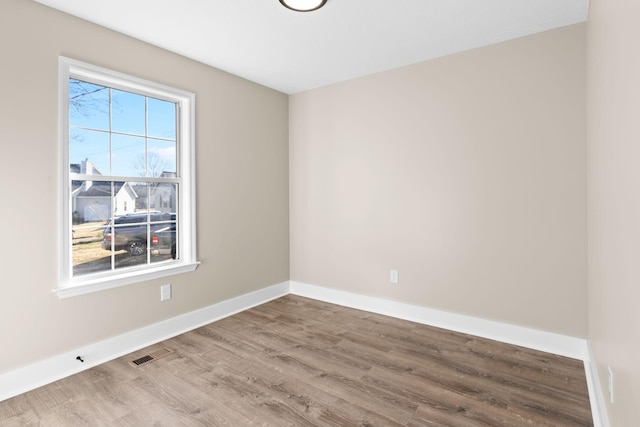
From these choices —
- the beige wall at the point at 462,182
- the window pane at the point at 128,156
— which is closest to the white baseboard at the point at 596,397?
the beige wall at the point at 462,182

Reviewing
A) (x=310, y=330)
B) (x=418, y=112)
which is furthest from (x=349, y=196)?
(x=310, y=330)

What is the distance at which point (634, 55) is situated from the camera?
1.00 metres

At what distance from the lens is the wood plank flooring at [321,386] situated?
183cm

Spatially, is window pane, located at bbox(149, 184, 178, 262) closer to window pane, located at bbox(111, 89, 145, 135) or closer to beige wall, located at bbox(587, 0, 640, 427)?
window pane, located at bbox(111, 89, 145, 135)

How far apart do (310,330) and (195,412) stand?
4.30 ft

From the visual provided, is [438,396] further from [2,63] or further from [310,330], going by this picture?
[2,63]

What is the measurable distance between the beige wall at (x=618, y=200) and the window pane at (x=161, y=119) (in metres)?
3.07

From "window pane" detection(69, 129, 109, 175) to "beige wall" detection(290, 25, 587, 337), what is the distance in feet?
6.92

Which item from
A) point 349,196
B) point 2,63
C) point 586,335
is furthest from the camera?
point 349,196

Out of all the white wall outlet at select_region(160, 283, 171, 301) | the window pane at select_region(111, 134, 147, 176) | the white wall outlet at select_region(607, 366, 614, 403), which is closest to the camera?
the white wall outlet at select_region(607, 366, 614, 403)

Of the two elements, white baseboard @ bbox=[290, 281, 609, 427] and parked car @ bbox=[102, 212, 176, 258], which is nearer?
white baseboard @ bbox=[290, 281, 609, 427]

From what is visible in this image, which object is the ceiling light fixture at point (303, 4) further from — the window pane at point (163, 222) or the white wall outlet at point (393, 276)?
the white wall outlet at point (393, 276)

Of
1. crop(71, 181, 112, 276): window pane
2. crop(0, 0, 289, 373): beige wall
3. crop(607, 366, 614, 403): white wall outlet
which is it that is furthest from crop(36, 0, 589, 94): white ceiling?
crop(607, 366, 614, 403): white wall outlet

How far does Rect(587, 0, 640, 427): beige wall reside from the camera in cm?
100
